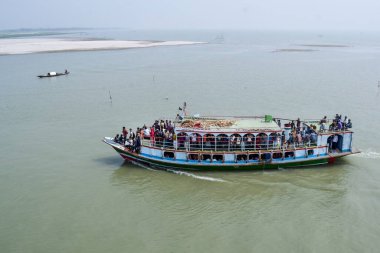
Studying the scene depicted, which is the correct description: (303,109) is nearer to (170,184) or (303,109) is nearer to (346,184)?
(346,184)

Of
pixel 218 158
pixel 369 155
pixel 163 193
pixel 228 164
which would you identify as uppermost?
pixel 218 158

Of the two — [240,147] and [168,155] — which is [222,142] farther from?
[168,155]

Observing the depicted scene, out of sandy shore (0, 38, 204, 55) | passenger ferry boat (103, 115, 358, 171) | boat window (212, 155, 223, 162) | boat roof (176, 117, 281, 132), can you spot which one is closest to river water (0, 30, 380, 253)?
passenger ferry boat (103, 115, 358, 171)

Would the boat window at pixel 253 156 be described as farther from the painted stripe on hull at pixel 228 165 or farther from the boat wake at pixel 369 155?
the boat wake at pixel 369 155

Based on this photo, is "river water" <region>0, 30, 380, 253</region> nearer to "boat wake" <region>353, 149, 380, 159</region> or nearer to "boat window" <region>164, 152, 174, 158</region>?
"boat wake" <region>353, 149, 380, 159</region>

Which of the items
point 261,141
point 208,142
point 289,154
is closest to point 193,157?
point 208,142

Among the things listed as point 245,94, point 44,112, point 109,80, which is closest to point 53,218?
point 44,112

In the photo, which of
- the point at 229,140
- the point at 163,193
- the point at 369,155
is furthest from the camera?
the point at 369,155

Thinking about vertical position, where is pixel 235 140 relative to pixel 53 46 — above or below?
below
